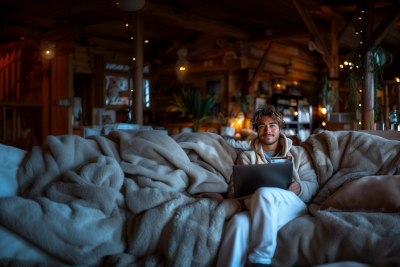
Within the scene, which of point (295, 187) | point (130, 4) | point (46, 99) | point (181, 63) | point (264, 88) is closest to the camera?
point (295, 187)

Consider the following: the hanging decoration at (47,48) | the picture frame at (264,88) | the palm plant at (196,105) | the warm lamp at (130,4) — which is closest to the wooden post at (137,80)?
the warm lamp at (130,4)

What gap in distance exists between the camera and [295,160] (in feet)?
7.22

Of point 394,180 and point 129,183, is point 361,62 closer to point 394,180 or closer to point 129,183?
point 394,180

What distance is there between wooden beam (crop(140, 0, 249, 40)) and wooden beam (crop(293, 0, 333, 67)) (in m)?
1.52

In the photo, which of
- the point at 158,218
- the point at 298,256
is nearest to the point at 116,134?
the point at 158,218

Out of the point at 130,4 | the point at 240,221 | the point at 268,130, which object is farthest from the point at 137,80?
the point at 240,221

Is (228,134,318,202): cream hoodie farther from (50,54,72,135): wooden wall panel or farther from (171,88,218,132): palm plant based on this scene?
(50,54,72,135): wooden wall panel

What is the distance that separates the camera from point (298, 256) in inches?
59.9

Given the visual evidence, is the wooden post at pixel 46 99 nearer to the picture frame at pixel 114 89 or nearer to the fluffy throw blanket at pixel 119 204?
the picture frame at pixel 114 89

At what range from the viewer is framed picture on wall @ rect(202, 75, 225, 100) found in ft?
23.0

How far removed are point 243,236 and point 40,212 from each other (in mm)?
970

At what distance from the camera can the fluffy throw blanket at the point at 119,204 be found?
1.47 metres

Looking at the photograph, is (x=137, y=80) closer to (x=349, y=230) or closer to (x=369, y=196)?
(x=369, y=196)

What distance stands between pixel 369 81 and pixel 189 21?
2985 mm
